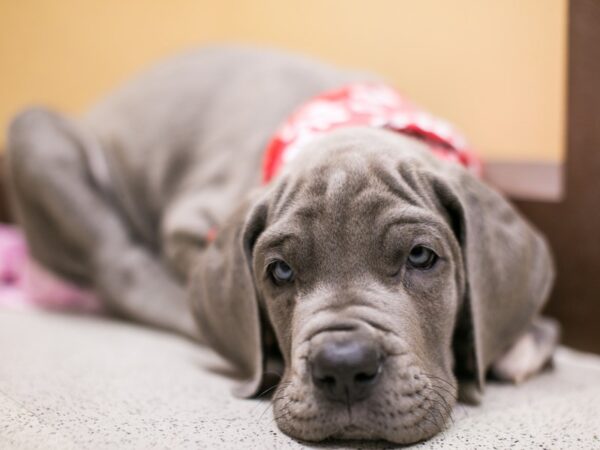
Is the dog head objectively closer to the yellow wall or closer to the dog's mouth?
the dog's mouth

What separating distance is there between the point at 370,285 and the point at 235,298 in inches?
21.5

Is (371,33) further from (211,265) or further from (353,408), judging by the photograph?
(353,408)

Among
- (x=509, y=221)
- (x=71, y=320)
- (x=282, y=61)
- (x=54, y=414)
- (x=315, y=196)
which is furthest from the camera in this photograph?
(x=282, y=61)

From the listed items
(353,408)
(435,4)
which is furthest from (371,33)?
(353,408)

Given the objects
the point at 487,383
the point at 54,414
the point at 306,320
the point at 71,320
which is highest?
the point at 306,320

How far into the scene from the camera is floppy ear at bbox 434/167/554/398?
2467 millimetres

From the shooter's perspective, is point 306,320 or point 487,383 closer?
point 306,320

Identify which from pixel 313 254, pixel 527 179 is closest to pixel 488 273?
pixel 313 254

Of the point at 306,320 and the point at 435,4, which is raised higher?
the point at 435,4

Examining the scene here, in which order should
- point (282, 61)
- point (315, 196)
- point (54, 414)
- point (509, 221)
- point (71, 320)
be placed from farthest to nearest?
point (282, 61), point (71, 320), point (509, 221), point (315, 196), point (54, 414)

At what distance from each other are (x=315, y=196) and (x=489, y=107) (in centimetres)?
197

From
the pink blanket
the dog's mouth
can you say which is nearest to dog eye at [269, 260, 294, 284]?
the dog's mouth

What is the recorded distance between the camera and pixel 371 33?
442cm

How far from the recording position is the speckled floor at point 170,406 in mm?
2057
